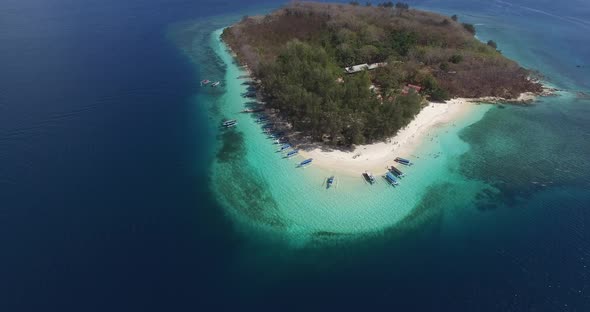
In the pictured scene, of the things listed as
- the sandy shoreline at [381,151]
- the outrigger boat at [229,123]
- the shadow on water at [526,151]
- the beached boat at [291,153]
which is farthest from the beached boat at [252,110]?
the shadow on water at [526,151]

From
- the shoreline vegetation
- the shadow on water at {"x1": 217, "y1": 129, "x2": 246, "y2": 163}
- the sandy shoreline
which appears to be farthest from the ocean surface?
the shoreline vegetation

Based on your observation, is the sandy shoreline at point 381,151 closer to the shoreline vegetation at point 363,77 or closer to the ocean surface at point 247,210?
the shoreline vegetation at point 363,77

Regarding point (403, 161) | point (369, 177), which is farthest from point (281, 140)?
point (403, 161)

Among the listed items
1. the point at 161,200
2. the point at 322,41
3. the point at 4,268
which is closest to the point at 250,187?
the point at 161,200

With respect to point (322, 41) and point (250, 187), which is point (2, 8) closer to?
point (322, 41)

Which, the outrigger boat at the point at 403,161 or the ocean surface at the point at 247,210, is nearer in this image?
the ocean surface at the point at 247,210
